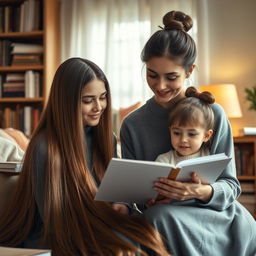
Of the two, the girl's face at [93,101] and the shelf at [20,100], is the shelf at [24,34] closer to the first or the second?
the shelf at [20,100]

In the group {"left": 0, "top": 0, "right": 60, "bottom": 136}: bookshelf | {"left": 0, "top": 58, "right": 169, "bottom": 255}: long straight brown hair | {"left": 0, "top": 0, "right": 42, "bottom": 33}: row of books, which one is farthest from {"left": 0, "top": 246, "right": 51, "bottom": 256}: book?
{"left": 0, "top": 0, "right": 42, "bottom": 33}: row of books

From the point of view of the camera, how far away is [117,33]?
15.0ft

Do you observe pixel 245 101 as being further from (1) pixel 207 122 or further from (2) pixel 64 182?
(2) pixel 64 182

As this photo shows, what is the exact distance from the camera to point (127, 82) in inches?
179

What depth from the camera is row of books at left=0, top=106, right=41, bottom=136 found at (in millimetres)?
4516

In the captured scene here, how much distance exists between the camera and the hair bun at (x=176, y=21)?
185 cm

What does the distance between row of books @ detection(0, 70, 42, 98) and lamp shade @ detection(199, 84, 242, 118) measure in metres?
1.60

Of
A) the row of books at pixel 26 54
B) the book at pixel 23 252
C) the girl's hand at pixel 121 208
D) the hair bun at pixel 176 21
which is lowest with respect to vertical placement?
the book at pixel 23 252

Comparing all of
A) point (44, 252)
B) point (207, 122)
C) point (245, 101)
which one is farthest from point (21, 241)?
point (245, 101)

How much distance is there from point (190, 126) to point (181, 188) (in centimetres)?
31

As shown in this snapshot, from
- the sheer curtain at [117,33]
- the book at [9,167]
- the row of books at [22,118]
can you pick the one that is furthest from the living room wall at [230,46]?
the book at [9,167]

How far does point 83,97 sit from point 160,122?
1.18 ft

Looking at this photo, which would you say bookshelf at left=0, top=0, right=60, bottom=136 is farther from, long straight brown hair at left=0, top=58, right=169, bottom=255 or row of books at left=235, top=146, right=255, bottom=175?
long straight brown hair at left=0, top=58, right=169, bottom=255

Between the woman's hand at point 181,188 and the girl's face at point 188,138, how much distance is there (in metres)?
0.21
